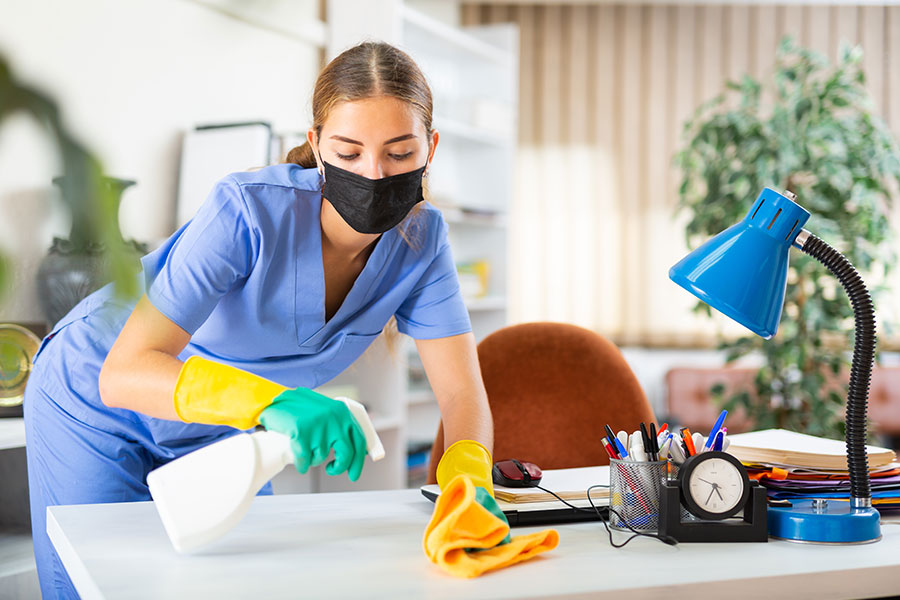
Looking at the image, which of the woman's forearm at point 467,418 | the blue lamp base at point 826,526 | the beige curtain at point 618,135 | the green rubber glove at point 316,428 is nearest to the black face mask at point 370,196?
the woman's forearm at point 467,418

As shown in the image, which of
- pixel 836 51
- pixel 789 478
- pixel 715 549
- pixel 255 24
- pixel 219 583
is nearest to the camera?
pixel 255 24

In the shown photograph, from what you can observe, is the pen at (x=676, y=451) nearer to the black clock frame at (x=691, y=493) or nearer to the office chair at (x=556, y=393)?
the black clock frame at (x=691, y=493)

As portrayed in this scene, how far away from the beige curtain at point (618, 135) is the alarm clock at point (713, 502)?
11.2 feet

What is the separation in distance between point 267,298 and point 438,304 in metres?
Result: 0.26

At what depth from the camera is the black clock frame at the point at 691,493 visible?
90cm

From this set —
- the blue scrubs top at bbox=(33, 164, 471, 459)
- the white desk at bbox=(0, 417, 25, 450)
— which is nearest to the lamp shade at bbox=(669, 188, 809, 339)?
the blue scrubs top at bbox=(33, 164, 471, 459)

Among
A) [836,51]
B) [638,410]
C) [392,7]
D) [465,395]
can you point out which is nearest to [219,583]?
[465,395]

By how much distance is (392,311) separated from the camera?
1.29 m

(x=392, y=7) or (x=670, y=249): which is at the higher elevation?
(x=392, y=7)

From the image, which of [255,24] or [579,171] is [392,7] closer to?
[579,171]

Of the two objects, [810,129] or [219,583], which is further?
[810,129]

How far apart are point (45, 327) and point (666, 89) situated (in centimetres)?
435

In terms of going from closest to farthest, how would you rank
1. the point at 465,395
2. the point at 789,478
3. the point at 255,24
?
1. the point at 255,24
2. the point at 789,478
3. the point at 465,395

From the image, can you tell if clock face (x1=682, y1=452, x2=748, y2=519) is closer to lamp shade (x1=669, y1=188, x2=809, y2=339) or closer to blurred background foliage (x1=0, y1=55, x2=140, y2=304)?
lamp shade (x1=669, y1=188, x2=809, y2=339)
